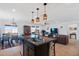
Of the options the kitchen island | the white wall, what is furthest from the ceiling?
the kitchen island

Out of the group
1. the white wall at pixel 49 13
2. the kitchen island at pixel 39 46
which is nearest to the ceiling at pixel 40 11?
the white wall at pixel 49 13

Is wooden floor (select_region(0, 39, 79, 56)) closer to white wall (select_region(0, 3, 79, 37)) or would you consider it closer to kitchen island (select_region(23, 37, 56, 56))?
kitchen island (select_region(23, 37, 56, 56))

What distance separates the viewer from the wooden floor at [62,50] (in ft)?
6.69

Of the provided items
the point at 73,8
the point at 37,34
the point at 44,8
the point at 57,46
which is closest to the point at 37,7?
the point at 44,8

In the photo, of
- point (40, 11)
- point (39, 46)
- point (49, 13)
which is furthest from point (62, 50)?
point (40, 11)

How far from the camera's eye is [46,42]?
209 cm

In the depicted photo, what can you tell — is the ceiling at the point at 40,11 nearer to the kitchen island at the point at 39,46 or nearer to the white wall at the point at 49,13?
the white wall at the point at 49,13

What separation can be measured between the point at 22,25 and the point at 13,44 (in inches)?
15.6

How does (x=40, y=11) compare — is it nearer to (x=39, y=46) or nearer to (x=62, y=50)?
(x=39, y=46)

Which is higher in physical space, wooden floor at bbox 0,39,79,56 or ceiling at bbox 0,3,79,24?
ceiling at bbox 0,3,79,24

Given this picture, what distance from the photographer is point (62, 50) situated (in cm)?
207

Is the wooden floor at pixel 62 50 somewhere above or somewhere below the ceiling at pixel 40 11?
below

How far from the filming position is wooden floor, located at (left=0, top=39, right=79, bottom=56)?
2.04 m

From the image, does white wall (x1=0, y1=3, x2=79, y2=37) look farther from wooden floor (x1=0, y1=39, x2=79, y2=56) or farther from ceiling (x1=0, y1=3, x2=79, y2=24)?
wooden floor (x1=0, y1=39, x2=79, y2=56)
